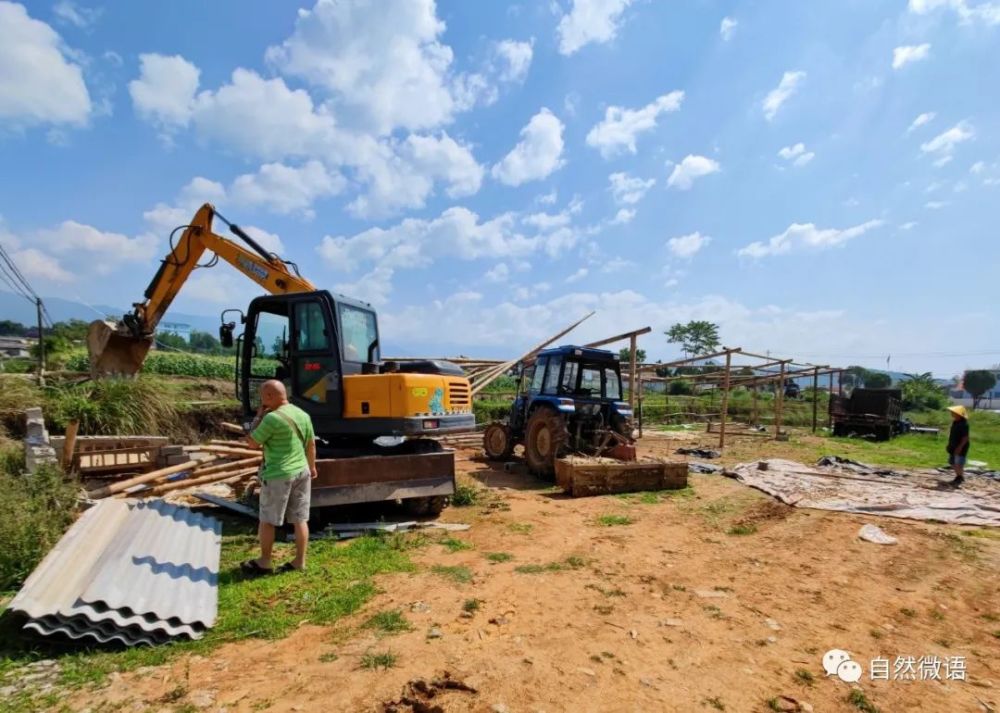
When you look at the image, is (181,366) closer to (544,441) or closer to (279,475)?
(544,441)

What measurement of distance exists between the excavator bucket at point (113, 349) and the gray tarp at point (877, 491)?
991 cm

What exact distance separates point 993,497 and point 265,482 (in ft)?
33.2

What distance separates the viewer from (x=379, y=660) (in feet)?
9.80

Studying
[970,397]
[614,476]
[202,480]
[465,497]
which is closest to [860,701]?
[465,497]

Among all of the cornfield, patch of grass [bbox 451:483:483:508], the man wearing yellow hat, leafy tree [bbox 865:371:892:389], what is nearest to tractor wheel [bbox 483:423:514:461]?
patch of grass [bbox 451:483:483:508]

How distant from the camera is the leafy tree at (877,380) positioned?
46.0 m

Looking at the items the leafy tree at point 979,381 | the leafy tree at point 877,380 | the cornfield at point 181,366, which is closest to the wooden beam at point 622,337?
the cornfield at point 181,366

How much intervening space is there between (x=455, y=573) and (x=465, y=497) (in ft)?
8.99

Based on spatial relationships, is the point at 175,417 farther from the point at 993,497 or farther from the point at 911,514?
the point at 993,497

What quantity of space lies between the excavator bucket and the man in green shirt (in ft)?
14.9

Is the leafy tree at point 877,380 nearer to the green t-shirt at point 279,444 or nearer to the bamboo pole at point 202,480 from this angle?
the bamboo pole at point 202,480

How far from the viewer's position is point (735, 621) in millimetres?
3689

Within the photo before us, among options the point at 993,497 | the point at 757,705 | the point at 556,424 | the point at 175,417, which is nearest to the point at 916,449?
the point at 993,497

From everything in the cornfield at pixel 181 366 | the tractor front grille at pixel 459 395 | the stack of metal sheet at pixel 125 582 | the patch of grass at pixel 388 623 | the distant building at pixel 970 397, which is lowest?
the distant building at pixel 970 397
